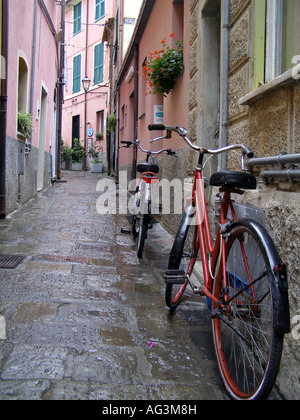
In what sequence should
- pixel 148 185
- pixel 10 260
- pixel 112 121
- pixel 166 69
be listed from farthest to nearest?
pixel 112 121
pixel 166 69
pixel 148 185
pixel 10 260

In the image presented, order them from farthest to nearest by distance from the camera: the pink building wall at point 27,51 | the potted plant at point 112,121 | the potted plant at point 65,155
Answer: the potted plant at point 65,155
the potted plant at point 112,121
the pink building wall at point 27,51

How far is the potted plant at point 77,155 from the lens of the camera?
2332 cm

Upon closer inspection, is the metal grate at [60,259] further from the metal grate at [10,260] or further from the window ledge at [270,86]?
the window ledge at [270,86]

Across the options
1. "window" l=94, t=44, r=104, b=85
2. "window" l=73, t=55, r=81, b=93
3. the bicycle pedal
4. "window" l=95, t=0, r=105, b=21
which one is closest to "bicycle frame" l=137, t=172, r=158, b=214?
the bicycle pedal

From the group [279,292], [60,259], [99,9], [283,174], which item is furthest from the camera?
[99,9]

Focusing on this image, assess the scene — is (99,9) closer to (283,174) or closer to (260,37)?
(260,37)

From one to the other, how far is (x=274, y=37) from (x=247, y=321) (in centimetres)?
178

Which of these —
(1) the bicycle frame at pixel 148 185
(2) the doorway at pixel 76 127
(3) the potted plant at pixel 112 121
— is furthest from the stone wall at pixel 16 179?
(2) the doorway at pixel 76 127

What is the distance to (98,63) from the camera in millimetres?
22891

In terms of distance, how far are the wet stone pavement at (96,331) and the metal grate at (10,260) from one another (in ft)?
0.19

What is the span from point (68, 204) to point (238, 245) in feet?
21.9

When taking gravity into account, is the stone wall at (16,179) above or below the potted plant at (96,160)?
below

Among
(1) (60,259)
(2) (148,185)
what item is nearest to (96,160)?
(2) (148,185)

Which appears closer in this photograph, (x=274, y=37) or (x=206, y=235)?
(x=206, y=235)
